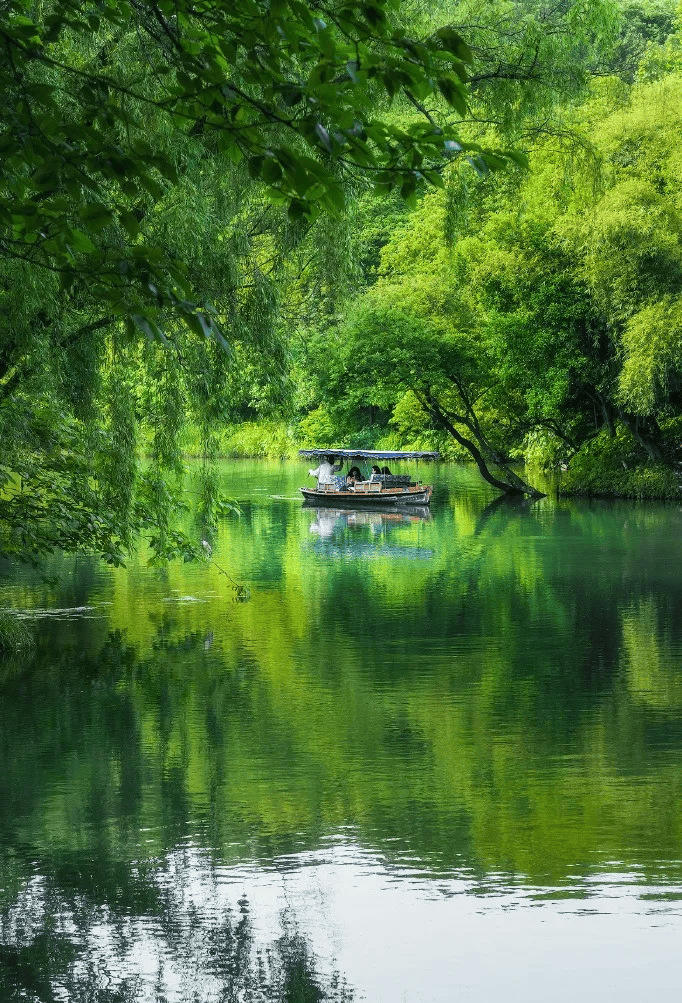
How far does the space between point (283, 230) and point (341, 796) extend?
201 inches

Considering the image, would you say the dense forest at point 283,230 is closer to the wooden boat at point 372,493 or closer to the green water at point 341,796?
the green water at point 341,796

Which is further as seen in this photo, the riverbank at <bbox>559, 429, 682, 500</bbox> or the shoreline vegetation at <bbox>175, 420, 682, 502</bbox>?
the shoreline vegetation at <bbox>175, 420, 682, 502</bbox>

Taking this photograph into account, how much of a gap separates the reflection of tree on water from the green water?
2 cm

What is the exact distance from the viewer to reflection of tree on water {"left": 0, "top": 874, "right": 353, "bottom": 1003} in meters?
6.01

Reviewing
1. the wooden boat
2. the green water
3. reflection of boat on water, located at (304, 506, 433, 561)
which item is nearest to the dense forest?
the green water

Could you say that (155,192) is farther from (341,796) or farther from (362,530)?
(362,530)

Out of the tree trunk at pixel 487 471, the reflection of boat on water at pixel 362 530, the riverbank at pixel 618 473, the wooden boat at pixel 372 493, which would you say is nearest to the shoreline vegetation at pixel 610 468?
the riverbank at pixel 618 473

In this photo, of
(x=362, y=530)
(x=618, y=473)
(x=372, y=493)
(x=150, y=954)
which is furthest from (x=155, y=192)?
(x=618, y=473)

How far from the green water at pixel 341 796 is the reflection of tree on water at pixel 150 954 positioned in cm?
2

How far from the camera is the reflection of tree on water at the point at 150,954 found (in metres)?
6.01

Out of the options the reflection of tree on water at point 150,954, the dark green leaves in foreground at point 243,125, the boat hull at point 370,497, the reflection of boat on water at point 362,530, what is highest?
the dark green leaves in foreground at point 243,125

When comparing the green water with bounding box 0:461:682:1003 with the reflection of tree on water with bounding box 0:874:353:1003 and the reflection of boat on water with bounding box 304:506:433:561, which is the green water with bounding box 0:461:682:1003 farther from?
the reflection of boat on water with bounding box 304:506:433:561

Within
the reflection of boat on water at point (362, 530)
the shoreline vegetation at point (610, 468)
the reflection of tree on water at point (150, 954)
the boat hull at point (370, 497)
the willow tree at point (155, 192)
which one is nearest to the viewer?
the willow tree at point (155, 192)

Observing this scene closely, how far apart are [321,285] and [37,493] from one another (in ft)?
12.6
